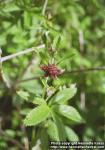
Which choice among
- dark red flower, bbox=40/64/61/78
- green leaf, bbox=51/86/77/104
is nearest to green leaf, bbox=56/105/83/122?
green leaf, bbox=51/86/77/104

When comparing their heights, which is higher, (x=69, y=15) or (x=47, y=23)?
(x=69, y=15)

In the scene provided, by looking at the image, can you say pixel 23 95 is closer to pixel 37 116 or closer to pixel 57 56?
pixel 37 116

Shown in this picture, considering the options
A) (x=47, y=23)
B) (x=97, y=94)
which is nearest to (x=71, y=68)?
(x=97, y=94)

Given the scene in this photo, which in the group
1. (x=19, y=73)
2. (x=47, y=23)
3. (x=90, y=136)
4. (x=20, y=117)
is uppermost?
(x=47, y=23)

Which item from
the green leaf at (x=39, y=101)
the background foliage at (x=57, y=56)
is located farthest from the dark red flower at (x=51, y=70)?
the background foliage at (x=57, y=56)

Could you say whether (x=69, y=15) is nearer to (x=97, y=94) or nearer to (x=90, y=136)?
(x=97, y=94)

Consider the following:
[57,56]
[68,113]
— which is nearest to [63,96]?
[68,113]
